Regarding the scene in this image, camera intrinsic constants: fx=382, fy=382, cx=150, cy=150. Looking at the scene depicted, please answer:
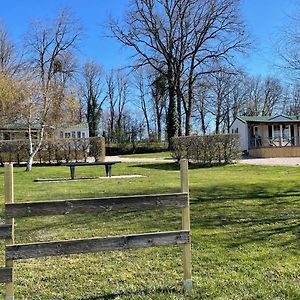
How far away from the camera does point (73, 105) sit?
24438 mm

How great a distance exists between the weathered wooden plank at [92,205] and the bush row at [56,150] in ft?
72.9

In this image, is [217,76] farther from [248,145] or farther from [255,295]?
[255,295]

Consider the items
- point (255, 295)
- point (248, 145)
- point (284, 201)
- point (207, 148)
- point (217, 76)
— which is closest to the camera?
point (255, 295)

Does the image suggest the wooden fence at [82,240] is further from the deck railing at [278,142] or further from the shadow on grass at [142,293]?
the deck railing at [278,142]

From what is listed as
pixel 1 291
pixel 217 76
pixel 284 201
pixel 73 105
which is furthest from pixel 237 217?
pixel 217 76

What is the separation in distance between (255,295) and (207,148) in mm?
17059

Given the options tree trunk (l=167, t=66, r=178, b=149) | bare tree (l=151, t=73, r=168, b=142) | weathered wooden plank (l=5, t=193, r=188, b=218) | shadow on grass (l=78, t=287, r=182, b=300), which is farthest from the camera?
bare tree (l=151, t=73, r=168, b=142)

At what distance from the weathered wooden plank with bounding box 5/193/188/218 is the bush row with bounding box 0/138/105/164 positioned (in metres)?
22.2

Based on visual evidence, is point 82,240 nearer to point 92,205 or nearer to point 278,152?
point 92,205

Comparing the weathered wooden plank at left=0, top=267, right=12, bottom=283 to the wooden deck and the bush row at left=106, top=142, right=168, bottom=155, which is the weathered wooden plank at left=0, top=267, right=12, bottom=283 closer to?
the wooden deck

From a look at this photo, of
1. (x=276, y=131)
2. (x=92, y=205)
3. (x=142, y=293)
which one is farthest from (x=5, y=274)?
(x=276, y=131)

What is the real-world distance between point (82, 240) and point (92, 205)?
31cm

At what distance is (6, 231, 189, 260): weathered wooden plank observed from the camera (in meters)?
3.18

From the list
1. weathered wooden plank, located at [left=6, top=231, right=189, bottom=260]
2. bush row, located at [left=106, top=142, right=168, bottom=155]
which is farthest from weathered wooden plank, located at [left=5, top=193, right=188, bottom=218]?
bush row, located at [left=106, top=142, right=168, bottom=155]
